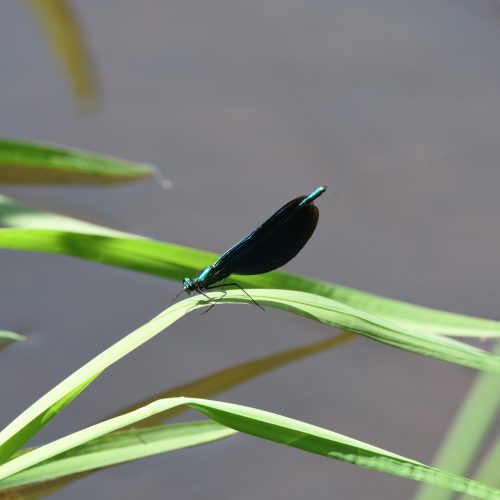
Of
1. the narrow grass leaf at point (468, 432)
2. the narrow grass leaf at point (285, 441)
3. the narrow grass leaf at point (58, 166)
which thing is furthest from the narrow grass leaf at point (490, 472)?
the narrow grass leaf at point (58, 166)

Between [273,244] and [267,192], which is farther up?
[267,192]

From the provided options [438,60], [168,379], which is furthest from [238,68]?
[168,379]

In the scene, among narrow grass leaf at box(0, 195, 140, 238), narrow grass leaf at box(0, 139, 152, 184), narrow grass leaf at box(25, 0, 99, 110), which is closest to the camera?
narrow grass leaf at box(0, 195, 140, 238)

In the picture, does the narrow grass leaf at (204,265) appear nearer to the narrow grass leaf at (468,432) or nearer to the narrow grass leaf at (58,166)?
the narrow grass leaf at (468,432)

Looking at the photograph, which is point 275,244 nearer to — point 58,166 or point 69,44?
point 58,166

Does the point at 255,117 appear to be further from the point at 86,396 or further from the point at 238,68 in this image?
the point at 86,396

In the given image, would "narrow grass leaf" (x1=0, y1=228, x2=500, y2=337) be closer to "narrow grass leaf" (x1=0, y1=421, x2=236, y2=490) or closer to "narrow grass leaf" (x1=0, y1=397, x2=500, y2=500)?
"narrow grass leaf" (x1=0, y1=421, x2=236, y2=490)

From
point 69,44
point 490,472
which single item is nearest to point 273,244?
point 490,472

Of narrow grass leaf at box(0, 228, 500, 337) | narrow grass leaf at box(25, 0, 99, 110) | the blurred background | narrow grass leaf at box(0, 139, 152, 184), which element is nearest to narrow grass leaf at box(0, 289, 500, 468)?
narrow grass leaf at box(0, 228, 500, 337)
